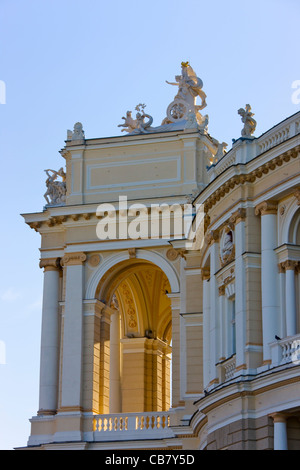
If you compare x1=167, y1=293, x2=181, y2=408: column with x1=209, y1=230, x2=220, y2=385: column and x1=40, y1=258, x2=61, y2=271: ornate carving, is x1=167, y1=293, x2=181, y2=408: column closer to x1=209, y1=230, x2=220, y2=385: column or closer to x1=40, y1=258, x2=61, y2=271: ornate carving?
x1=40, y1=258, x2=61, y2=271: ornate carving

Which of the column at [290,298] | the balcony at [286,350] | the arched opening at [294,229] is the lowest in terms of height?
the balcony at [286,350]

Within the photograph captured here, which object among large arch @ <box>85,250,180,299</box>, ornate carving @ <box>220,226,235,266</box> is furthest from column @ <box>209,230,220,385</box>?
large arch @ <box>85,250,180,299</box>

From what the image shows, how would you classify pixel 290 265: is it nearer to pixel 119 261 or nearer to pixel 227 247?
pixel 227 247

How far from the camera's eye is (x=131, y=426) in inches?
1796

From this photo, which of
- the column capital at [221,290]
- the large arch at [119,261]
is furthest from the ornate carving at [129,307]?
the column capital at [221,290]

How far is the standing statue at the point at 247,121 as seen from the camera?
38.6 m

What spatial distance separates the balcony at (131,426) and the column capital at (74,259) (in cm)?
514

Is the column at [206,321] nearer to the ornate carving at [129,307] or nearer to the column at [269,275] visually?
the column at [269,275]

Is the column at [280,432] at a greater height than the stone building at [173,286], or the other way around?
the stone building at [173,286]

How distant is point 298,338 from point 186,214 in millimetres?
12389

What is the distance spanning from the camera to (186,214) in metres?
46.3

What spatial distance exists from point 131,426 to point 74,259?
5.84 m

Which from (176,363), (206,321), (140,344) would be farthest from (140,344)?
(206,321)

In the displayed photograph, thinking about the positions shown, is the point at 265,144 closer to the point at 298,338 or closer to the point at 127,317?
the point at 298,338
